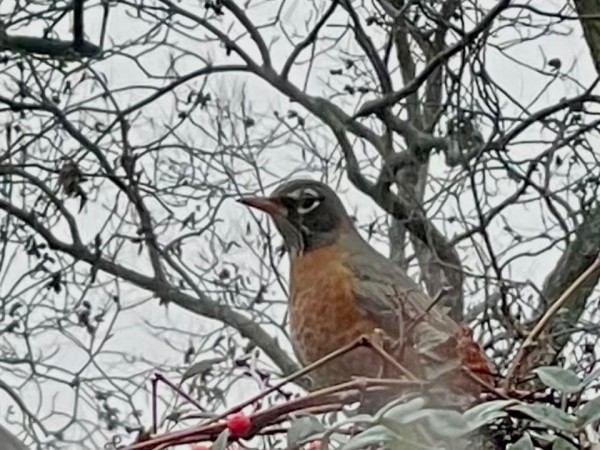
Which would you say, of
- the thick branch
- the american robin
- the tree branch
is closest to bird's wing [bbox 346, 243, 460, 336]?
the american robin

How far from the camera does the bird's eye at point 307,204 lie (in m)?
1.60

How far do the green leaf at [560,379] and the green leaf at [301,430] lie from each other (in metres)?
0.11

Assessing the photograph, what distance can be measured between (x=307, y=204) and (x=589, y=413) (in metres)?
1.10

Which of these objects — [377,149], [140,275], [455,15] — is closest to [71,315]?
[140,275]

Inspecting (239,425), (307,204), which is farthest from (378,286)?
(239,425)

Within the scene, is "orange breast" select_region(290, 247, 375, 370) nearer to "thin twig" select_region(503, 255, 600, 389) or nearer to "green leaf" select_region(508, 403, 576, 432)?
"thin twig" select_region(503, 255, 600, 389)

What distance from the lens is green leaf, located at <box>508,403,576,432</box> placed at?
0.54m

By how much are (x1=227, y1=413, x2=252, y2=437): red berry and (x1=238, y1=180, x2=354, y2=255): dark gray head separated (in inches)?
36.7

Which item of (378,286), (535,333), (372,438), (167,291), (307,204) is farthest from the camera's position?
(167,291)

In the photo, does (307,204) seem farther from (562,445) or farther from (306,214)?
(562,445)

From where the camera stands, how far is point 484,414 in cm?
55

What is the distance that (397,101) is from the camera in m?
2.30

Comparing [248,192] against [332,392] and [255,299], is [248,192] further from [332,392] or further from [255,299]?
[332,392]

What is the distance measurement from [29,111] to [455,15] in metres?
0.87
